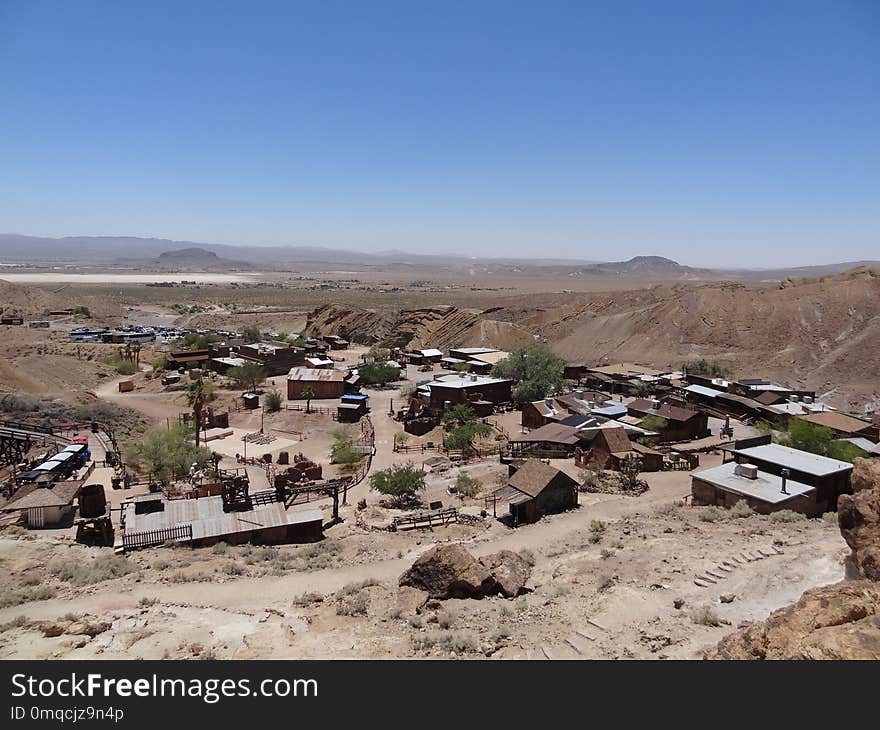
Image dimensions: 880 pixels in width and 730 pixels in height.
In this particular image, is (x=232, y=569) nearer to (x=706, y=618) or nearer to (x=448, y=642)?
(x=448, y=642)

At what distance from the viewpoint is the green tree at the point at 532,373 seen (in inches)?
1806

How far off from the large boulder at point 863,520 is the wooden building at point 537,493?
12.0 meters

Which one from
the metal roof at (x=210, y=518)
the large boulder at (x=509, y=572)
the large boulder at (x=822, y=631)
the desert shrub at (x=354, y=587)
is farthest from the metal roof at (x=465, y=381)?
the large boulder at (x=822, y=631)

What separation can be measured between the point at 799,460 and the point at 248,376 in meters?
40.1

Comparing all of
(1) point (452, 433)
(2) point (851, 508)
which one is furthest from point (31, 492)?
(2) point (851, 508)

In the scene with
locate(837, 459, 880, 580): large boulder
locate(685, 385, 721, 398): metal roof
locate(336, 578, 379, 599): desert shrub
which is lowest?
locate(336, 578, 379, 599): desert shrub

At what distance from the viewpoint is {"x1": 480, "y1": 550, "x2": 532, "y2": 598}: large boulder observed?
47.9 feet

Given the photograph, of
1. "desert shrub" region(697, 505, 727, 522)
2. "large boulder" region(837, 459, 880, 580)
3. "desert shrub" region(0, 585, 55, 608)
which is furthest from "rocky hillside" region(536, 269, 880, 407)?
"desert shrub" region(0, 585, 55, 608)

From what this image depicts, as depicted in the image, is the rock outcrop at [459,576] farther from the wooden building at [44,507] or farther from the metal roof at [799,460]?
the wooden building at [44,507]

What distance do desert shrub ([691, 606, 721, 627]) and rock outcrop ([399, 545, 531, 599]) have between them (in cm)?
408

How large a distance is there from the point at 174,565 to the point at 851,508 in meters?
16.7

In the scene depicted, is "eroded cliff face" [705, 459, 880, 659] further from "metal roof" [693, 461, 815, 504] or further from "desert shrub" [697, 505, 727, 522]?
"metal roof" [693, 461, 815, 504]

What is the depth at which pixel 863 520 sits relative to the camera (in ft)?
38.6

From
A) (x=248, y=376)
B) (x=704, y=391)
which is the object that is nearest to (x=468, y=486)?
(x=704, y=391)
